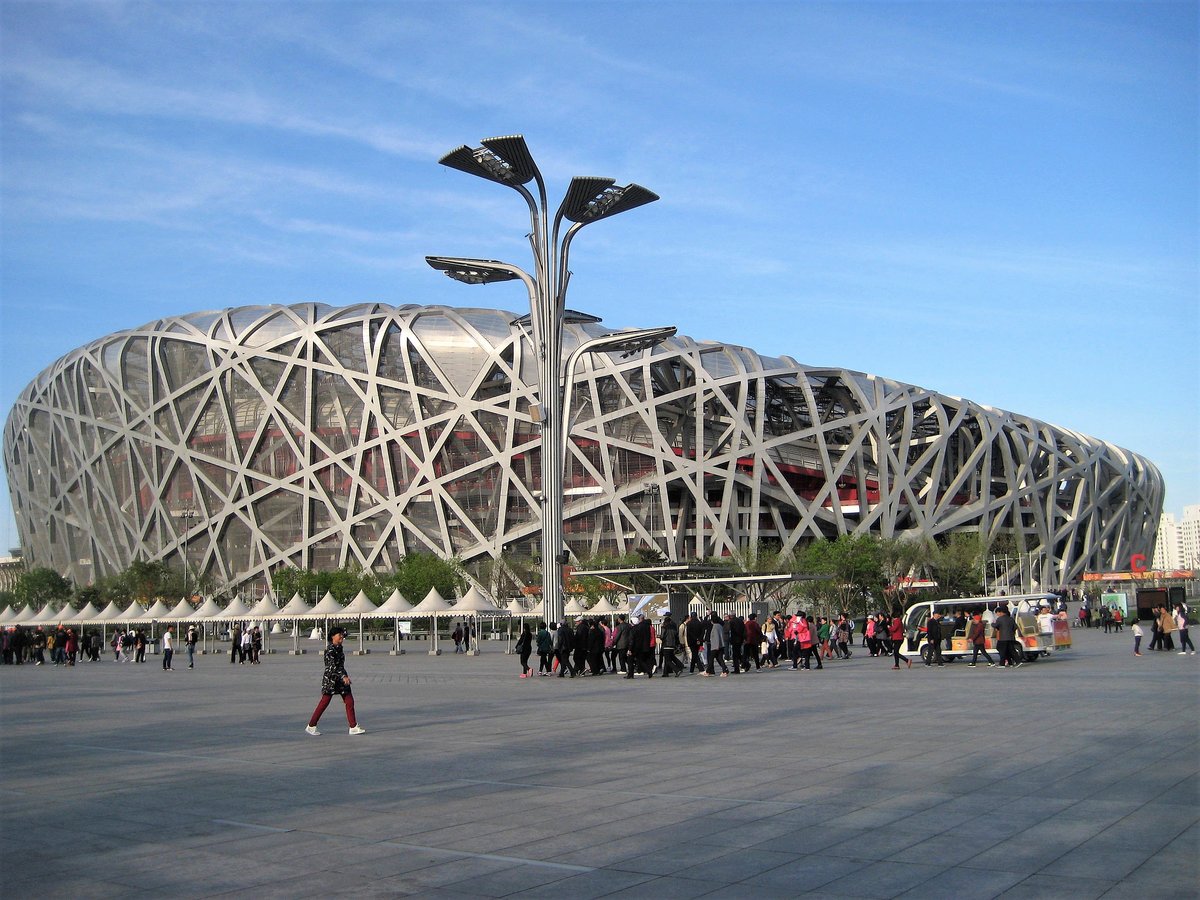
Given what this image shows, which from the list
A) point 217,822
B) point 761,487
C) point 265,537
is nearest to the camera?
point 217,822

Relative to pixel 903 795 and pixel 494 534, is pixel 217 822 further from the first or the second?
pixel 494 534

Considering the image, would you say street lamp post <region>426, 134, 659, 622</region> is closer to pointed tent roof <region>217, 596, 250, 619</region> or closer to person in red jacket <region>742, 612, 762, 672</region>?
person in red jacket <region>742, 612, 762, 672</region>

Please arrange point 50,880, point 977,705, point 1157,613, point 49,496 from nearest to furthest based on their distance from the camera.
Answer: point 50,880, point 977,705, point 1157,613, point 49,496

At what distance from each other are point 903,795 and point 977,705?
24.6 ft

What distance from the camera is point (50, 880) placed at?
6.74m

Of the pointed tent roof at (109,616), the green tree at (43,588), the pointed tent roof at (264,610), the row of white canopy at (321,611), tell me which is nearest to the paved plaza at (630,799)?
the row of white canopy at (321,611)

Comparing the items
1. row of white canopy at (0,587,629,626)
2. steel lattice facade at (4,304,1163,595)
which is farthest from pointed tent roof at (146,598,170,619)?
steel lattice facade at (4,304,1163,595)

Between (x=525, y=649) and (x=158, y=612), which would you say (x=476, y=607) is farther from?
(x=158, y=612)

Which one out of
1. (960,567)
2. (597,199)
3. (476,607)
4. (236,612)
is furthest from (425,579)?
(597,199)

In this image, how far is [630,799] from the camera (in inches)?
352

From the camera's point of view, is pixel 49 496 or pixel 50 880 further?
pixel 49 496

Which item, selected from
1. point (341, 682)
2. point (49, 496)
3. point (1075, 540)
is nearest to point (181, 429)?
point (49, 496)

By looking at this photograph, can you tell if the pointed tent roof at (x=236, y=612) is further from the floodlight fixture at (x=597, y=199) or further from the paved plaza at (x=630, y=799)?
the paved plaza at (x=630, y=799)

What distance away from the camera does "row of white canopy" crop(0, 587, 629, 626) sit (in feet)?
142
